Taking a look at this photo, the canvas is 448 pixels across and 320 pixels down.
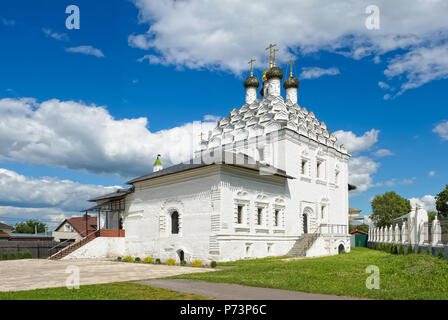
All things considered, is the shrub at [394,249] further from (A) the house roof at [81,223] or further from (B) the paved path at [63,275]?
(A) the house roof at [81,223]

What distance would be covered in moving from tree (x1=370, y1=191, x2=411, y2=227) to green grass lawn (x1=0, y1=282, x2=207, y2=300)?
51722 mm

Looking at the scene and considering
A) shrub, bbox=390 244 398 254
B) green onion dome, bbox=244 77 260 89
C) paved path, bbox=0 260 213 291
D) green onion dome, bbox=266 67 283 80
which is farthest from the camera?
green onion dome, bbox=244 77 260 89

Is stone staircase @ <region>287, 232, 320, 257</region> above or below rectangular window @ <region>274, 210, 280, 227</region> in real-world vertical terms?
below

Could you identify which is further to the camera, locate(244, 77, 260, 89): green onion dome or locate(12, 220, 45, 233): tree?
locate(12, 220, 45, 233): tree

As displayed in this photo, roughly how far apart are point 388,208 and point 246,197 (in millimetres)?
41118

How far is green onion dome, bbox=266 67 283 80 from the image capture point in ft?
99.7

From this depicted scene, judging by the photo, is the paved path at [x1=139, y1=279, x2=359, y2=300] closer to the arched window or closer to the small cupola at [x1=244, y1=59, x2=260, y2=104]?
the arched window

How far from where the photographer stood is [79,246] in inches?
982

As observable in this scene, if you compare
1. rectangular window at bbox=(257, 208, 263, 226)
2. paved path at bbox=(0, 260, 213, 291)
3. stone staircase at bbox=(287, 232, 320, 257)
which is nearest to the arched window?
rectangular window at bbox=(257, 208, 263, 226)

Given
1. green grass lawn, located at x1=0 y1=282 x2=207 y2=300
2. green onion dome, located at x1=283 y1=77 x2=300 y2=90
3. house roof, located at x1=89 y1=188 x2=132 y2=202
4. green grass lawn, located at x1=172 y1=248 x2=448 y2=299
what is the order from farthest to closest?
1. green onion dome, located at x1=283 y1=77 x2=300 y2=90
2. house roof, located at x1=89 y1=188 x2=132 y2=202
3. green grass lawn, located at x1=172 y1=248 x2=448 y2=299
4. green grass lawn, located at x1=0 y1=282 x2=207 y2=300

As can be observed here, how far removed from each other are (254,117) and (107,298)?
68.8 ft

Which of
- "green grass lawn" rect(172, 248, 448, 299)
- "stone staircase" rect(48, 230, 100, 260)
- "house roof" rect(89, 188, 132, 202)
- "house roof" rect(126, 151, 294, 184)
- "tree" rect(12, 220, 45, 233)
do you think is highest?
"house roof" rect(126, 151, 294, 184)

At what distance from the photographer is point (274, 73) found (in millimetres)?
30375
